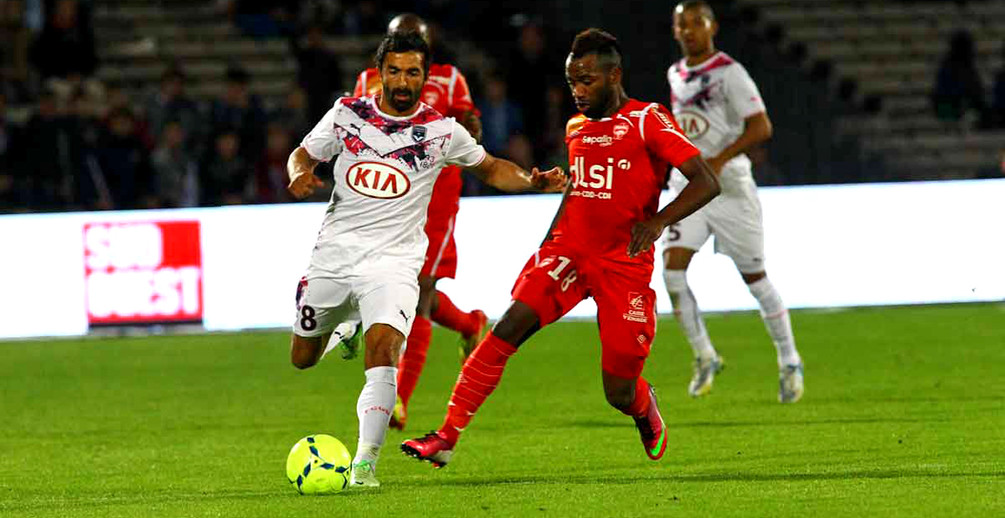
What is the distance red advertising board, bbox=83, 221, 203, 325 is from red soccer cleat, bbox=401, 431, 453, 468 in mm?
9512

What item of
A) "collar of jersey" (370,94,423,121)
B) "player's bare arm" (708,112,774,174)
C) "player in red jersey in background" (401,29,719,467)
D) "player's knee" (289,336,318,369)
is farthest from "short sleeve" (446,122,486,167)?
"player's bare arm" (708,112,774,174)

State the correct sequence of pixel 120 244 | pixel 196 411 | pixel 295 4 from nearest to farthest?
1. pixel 196 411
2. pixel 120 244
3. pixel 295 4

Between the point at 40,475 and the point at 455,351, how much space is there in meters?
7.10

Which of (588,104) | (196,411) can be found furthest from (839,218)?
(588,104)

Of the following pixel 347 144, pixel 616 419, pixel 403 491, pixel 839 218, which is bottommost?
pixel 839 218

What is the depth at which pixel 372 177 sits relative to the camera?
8.27 m

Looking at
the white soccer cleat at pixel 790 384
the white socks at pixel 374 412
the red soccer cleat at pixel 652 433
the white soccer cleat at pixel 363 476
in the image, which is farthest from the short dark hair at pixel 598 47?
the white soccer cleat at pixel 790 384

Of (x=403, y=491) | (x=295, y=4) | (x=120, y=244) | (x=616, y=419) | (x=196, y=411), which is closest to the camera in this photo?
(x=403, y=491)

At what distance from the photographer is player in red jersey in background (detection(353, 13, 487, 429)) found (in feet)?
33.2

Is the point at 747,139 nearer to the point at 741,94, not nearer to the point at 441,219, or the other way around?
the point at 741,94

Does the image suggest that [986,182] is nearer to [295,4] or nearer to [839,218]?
[839,218]

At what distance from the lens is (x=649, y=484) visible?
25.8 ft

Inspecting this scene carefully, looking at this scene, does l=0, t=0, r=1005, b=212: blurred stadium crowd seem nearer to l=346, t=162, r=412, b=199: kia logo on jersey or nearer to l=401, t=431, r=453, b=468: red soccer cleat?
l=346, t=162, r=412, b=199: kia logo on jersey

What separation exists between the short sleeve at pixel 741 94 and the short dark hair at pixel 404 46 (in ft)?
12.2
